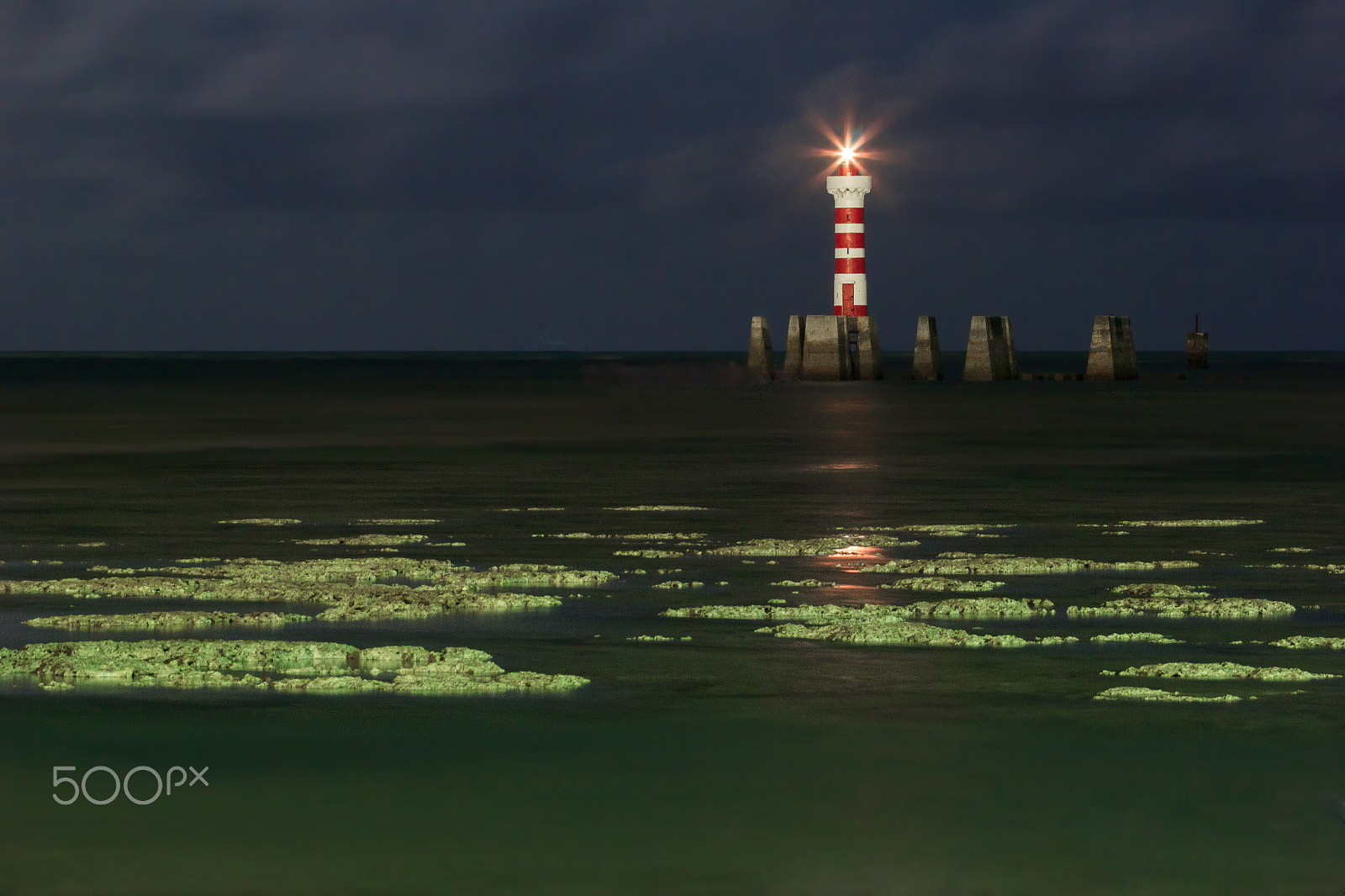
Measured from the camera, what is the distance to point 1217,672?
9430mm

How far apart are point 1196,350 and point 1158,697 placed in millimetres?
98664

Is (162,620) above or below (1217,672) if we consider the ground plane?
above

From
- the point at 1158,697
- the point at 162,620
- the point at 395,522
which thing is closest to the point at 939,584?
the point at 1158,697

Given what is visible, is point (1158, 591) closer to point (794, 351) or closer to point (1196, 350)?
point (794, 351)

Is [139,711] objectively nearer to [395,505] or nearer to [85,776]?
[85,776]

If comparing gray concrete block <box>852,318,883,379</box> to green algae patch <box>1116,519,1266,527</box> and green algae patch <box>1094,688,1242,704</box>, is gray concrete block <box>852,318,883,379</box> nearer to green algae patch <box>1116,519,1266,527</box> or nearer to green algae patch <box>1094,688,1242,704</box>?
green algae patch <box>1116,519,1266,527</box>

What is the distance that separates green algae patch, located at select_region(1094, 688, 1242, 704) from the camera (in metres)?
8.80

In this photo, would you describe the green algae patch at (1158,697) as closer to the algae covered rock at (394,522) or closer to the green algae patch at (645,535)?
the green algae patch at (645,535)

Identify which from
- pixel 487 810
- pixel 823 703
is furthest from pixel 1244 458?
pixel 487 810

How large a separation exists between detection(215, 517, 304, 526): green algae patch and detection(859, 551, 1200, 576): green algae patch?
5745 millimetres

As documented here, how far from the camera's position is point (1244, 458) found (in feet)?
91.0

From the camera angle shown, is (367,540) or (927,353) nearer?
(367,540)

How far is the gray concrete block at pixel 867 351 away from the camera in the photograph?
73.1 metres

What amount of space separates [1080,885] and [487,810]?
6.86 ft
